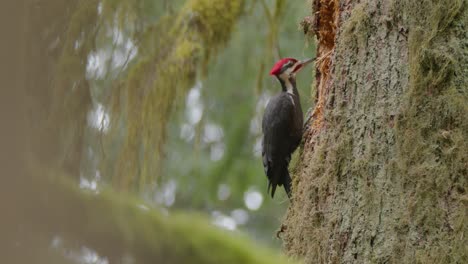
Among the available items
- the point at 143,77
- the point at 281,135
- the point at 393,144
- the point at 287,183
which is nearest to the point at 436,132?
the point at 393,144

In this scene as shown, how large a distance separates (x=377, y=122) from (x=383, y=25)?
1.52 ft

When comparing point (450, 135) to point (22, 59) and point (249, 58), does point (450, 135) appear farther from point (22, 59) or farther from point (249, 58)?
point (249, 58)

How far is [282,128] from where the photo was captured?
15.2ft

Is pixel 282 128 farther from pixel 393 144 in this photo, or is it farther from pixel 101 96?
pixel 393 144

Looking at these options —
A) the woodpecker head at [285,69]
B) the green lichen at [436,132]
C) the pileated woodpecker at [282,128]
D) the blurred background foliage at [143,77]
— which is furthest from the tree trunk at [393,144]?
the woodpecker head at [285,69]

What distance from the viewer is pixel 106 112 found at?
3.77 m

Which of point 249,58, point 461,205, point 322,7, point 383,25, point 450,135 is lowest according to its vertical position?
point 461,205

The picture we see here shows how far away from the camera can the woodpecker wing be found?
176 inches

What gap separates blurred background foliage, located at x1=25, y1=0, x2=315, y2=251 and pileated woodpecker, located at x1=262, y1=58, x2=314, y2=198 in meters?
0.14

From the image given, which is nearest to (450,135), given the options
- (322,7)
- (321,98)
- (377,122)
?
(377,122)

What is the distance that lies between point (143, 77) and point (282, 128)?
3.34ft

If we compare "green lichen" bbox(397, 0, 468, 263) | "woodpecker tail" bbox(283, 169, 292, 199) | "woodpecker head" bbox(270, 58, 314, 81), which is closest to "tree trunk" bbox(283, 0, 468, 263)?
"green lichen" bbox(397, 0, 468, 263)

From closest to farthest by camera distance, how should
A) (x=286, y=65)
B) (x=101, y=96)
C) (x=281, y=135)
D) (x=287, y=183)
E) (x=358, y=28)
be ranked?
(x=358, y=28), (x=101, y=96), (x=287, y=183), (x=281, y=135), (x=286, y=65)

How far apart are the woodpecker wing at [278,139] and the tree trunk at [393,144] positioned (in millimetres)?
→ 1214
